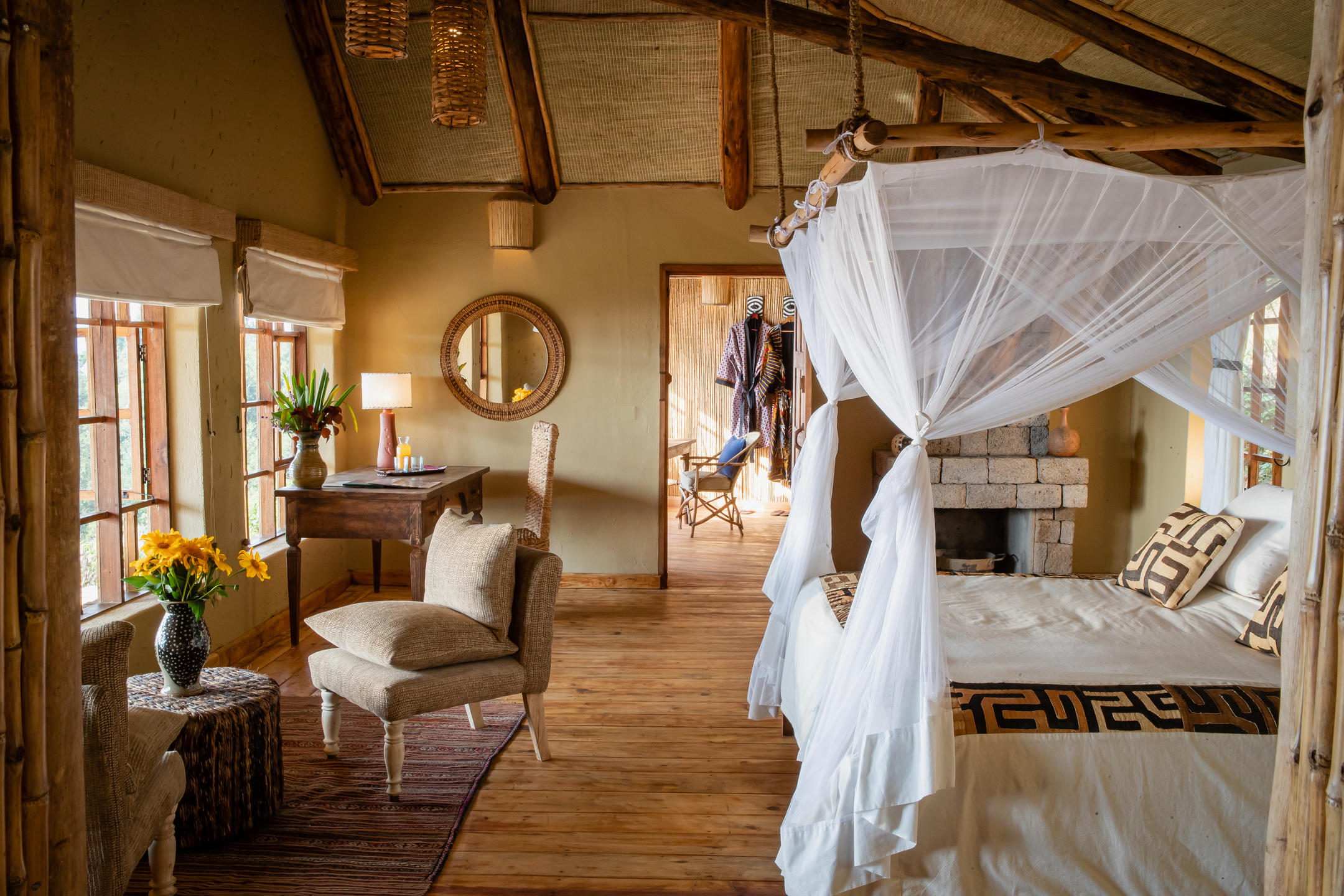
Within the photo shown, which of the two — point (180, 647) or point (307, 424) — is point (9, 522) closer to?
point (180, 647)

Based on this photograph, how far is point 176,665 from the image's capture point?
277 centimetres

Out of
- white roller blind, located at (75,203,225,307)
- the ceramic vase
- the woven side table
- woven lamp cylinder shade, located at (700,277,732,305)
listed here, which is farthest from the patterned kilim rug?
woven lamp cylinder shade, located at (700,277,732,305)

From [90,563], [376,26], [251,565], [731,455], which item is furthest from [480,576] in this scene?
[731,455]

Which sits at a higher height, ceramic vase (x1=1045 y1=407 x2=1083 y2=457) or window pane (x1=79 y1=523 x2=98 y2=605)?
ceramic vase (x1=1045 y1=407 x2=1083 y2=457)

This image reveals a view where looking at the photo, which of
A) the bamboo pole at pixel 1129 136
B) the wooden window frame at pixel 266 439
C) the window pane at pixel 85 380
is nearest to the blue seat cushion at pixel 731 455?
the wooden window frame at pixel 266 439

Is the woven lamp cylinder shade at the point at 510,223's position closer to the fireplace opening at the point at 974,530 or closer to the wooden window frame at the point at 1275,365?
the fireplace opening at the point at 974,530

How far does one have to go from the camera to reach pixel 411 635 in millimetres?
3051

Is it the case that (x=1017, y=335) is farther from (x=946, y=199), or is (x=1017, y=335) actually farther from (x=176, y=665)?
(x=176, y=665)

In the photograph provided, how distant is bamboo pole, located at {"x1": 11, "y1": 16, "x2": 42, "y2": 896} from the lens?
164 centimetres

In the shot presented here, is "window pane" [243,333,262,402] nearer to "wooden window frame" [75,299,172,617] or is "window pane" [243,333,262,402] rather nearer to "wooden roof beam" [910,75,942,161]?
"wooden window frame" [75,299,172,617]

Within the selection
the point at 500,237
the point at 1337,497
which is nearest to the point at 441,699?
the point at 1337,497

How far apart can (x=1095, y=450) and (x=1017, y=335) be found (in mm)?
3340

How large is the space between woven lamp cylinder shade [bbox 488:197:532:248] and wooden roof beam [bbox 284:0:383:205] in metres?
0.79

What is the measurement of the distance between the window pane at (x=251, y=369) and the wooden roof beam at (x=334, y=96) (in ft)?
4.38
